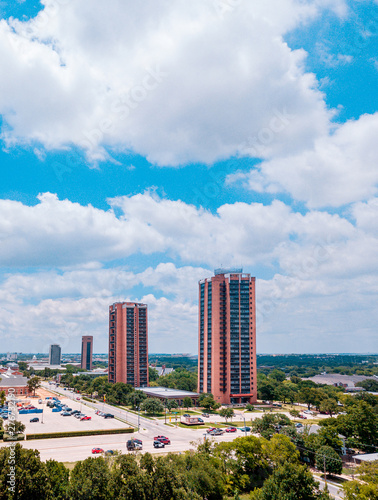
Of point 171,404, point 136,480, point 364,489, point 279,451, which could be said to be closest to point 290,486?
point 364,489

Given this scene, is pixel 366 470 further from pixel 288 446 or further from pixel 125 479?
pixel 125 479

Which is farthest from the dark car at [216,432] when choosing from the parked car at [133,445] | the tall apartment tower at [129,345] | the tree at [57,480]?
the tall apartment tower at [129,345]

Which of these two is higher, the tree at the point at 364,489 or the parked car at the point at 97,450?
the tree at the point at 364,489

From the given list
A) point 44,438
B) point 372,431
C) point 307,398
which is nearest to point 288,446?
point 372,431

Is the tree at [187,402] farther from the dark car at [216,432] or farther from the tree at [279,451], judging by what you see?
the tree at [279,451]

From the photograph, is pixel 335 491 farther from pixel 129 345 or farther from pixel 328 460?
pixel 129 345

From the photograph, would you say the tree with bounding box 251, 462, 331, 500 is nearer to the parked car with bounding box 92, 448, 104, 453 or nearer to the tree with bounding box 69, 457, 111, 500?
the tree with bounding box 69, 457, 111, 500
